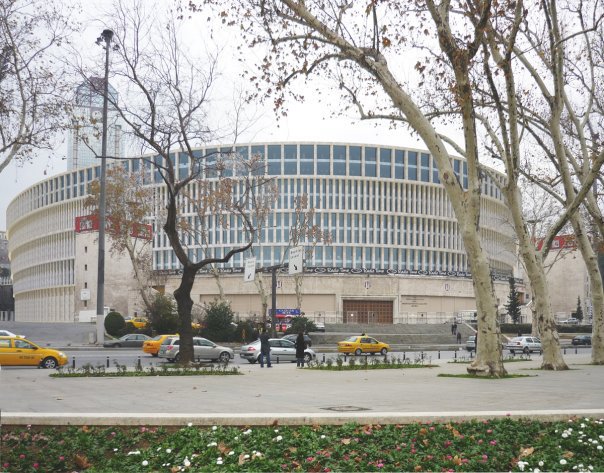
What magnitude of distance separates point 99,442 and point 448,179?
13066mm

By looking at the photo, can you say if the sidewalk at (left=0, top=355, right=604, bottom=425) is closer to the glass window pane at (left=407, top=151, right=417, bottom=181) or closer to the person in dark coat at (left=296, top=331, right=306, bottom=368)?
the person in dark coat at (left=296, top=331, right=306, bottom=368)

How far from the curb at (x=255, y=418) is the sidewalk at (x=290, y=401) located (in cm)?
1

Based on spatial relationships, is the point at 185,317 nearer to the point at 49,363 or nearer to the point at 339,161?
the point at 49,363

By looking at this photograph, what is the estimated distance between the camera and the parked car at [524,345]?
46219 mm

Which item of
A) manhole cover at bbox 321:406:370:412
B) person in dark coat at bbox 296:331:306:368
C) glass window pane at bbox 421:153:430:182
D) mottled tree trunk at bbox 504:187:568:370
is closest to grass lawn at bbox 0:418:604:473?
manhole cover at bbox 321:406:370:412

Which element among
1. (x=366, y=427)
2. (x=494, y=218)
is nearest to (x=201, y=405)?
(x=366, y=427)

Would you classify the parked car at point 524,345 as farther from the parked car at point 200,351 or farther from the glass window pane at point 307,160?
the glass window pane at point 307,160

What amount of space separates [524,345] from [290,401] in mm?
37050

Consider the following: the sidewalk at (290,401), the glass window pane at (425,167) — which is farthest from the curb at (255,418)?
the glass window pane at (425,167)

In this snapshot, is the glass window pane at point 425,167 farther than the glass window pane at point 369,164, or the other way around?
the glass window pane at point 425,167

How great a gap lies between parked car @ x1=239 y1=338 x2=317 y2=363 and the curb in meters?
24.9

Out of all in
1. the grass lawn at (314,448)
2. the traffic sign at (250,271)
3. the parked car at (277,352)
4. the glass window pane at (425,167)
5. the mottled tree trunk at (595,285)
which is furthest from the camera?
the glass window pane at (425,167)

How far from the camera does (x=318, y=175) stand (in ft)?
295

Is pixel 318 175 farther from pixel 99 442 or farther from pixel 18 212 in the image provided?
pixel 99 442
